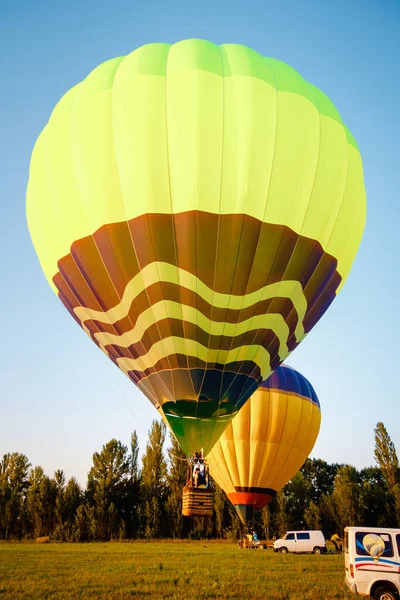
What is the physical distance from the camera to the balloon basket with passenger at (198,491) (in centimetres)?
833

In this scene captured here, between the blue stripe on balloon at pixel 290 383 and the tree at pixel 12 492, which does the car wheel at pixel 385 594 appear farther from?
the tree at pixel 12 492

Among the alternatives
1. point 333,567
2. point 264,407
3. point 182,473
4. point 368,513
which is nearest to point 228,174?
point 333,567

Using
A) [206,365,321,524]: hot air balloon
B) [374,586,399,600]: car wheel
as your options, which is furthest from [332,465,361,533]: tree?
[374,586,399,600]: car wheel

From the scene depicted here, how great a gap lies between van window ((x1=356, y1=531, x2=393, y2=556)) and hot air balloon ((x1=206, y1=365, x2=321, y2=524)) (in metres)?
9.17

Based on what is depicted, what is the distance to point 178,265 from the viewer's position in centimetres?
766

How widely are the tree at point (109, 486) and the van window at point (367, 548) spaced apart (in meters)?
28.9

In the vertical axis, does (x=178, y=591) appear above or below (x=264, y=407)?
below

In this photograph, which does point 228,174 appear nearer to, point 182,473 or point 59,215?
point 59,215

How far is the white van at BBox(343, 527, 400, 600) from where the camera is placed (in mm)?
6926

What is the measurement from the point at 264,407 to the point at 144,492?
876 inches

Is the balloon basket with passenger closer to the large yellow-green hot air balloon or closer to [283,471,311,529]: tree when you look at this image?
the large yellow-green hot air balloon

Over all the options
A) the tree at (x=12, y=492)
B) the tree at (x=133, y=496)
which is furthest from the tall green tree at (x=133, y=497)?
the tree at (x=12, y=492)

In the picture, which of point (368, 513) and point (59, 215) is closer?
point (59, 215)

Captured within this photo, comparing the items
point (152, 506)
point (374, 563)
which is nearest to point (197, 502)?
point (374, 563)
